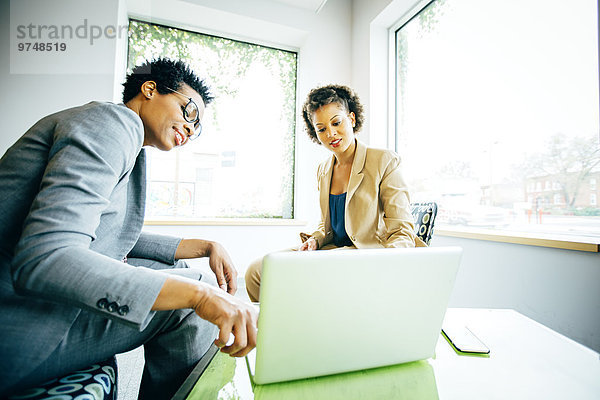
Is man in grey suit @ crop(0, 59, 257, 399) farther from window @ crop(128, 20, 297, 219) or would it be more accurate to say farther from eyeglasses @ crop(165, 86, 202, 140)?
window @ crop(128, 20, 297, 219)

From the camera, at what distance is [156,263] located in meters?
1.11

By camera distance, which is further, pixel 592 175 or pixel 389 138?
pixel 389 138

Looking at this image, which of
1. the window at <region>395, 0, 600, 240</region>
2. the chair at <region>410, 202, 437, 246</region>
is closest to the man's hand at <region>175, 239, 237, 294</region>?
the chair at <region>410, 202, 437, 246</region>

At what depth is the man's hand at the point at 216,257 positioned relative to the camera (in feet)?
3.50

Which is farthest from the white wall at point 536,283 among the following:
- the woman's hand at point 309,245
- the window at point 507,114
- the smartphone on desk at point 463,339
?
the woman's hand at point 309,245

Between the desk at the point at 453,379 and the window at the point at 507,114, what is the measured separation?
1.12 m

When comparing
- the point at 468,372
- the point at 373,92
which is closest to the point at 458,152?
the point at 373,92

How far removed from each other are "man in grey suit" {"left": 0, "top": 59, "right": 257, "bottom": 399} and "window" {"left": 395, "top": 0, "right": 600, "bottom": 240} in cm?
182

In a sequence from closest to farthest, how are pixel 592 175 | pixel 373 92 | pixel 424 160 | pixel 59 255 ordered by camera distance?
pixel 59 255 → pixel 592 175 → pixel 424 160 → pixel 373 92

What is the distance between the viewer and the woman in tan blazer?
150 centimetres

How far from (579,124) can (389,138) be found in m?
1.63

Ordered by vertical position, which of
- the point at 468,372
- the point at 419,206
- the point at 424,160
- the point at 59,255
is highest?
the point at 424,160

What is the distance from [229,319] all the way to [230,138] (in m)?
2.91

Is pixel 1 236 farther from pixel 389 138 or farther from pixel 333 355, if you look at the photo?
pixel 389 138
